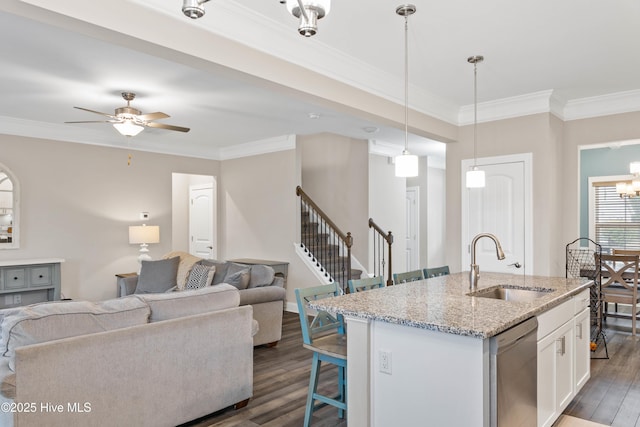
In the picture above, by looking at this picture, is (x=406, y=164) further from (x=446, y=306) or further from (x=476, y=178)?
(x=446, y=306)

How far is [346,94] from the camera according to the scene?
12.0 feet

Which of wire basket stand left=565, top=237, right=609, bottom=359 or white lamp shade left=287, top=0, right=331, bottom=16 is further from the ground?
white lamp shade left=287, top=0, right=331, bottom=16

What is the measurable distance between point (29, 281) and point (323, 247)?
4279 mm

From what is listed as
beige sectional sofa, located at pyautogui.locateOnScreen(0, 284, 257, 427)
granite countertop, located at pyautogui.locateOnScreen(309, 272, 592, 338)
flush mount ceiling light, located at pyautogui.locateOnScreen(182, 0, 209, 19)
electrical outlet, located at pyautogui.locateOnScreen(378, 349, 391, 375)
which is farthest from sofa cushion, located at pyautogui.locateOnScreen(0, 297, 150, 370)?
flush mount ceiling light, located at pyautogui.locateOnScreen(182, 0, 209, 19)

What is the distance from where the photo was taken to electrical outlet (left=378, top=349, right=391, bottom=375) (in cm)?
218

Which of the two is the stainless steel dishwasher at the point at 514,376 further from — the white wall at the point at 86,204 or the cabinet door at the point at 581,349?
the white wall at the point at 86,204

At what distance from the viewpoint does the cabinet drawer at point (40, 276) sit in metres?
5.48

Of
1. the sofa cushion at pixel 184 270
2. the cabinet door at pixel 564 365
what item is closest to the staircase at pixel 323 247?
the sofa cushion at pixel 184 270

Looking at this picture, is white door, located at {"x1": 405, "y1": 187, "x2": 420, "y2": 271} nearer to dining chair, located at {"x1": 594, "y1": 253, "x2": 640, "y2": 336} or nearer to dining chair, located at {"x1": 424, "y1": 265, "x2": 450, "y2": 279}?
dining chair, located at {"x1": 594, "y1": 253, "x2": 640, "y2": 336}

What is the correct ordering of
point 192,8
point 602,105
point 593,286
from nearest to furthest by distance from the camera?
point 192,8
point 602,105
point 593,286

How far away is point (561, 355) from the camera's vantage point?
2746mm

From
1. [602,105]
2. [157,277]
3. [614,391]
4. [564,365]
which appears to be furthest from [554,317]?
[157,277]

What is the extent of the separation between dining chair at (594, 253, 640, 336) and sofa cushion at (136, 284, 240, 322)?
4.03 metres

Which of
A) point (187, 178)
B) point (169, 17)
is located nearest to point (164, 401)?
point (169, 17)
